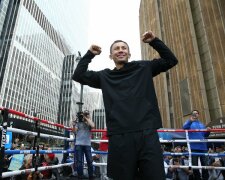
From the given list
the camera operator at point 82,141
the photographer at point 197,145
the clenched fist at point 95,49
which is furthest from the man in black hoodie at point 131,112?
the photographer at point 197,145

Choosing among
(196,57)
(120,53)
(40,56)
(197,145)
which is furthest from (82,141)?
(40,56)

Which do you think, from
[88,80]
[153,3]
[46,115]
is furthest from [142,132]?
[46,115]

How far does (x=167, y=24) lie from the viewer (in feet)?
88.4

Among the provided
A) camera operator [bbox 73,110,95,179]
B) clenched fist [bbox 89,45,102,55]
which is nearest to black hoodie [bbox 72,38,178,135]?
clenched fist [bbox 89,45,102,55]

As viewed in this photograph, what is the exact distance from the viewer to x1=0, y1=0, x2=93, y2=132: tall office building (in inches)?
2837

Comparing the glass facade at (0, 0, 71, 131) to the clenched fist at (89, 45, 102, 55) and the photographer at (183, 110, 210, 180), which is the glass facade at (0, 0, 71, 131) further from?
the clenched fist at (89, 45, 102, 55)

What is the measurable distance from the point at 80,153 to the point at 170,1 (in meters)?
25.8

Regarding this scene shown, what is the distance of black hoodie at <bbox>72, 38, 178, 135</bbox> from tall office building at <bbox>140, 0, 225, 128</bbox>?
661 inches

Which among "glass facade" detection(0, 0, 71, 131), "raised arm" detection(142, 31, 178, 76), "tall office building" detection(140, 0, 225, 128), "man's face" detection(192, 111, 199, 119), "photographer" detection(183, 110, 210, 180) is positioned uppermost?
"glass facade" detection(0, 0, 71, 131)

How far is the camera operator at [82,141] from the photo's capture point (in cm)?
522

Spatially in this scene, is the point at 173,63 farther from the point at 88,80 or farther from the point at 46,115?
the point at 46,115

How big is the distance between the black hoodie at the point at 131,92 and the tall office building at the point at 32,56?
234 feet

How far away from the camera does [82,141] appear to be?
217 inches

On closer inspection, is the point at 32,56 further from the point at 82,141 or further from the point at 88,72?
the point at 88,72
